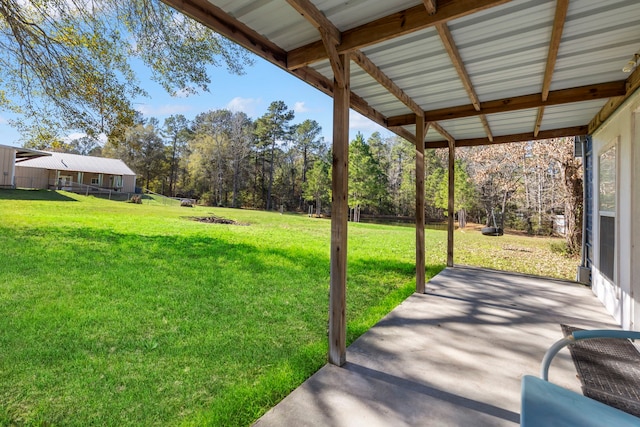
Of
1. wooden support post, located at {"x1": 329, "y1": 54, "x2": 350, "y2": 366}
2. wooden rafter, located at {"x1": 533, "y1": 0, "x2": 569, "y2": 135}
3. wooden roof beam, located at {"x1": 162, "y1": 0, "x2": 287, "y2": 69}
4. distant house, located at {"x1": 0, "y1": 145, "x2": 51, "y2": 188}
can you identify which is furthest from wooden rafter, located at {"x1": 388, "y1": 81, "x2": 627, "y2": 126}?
distant house, located at {"x1": 0, "y1": 145, "x2": 51, "y2": 188}

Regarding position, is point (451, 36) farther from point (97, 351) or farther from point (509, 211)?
point (509, 211)

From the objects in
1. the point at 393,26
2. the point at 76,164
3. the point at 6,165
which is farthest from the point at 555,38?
the point at 76,164

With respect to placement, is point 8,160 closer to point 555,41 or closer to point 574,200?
point 555,41

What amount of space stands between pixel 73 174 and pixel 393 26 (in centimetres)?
2731

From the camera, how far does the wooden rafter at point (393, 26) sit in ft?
5.76

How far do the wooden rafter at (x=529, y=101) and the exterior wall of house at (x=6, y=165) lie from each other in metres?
16.7

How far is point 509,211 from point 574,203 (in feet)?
48.3

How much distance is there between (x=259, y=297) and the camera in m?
3.94

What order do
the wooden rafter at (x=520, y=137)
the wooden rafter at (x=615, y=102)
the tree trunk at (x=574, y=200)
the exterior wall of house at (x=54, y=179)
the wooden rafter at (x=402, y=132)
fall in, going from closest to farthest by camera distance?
1. the wooden rafter at (x=615, y=102)
2. the wooden rafter at (x=402, y=132)
3. the wooden rafter at (x=520, y=137)
4. the tree trunk at (x=574, y=200)
5. the exterior wall of house at (x=54, y=179)

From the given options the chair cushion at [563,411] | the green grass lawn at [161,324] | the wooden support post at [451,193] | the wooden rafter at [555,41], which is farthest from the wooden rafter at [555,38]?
the green grass lawn at [161,324]

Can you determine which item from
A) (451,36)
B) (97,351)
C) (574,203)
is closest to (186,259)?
(97,351)

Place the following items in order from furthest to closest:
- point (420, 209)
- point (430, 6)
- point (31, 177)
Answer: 1. point (31, 177)
2. point (420, 209)
3. point (430, 6)

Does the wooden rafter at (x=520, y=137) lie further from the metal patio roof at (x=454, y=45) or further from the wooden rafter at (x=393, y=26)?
the wooden rafter at (x=393, y=26)

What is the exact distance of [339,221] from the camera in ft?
7.28
